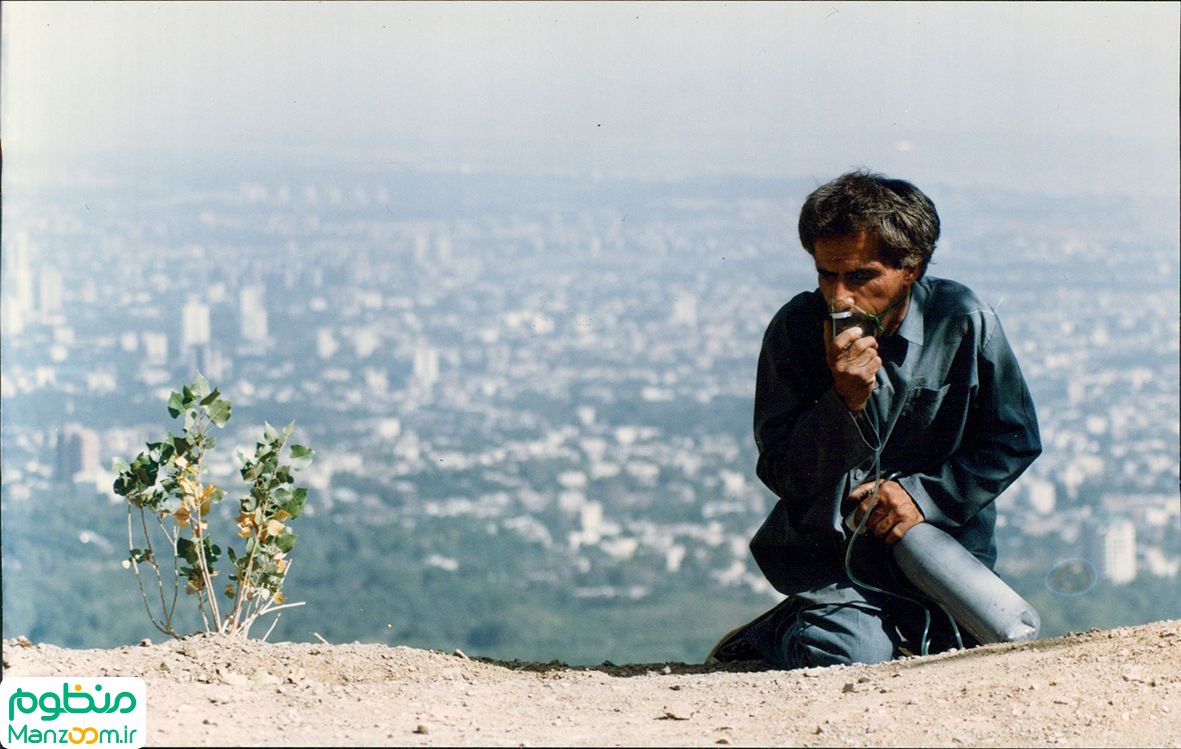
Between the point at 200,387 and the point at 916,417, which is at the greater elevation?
the point at 200,387

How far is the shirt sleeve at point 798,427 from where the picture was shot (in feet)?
11.9

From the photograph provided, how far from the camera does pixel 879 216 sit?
3709 millimetres

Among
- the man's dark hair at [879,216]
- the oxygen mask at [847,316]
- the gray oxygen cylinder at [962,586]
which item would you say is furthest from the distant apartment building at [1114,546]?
the oxygen mask at [847,316]

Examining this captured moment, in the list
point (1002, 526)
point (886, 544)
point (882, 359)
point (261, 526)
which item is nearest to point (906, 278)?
point (882, 359)

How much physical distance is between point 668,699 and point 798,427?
2.76 ft

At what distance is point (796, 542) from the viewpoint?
3865 millimetres

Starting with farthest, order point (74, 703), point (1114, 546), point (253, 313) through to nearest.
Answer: point (253, 313), point (1114, 546), point (74, 703)

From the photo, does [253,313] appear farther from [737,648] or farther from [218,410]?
[737,648]

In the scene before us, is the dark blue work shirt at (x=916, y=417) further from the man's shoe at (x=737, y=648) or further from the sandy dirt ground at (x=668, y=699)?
the sandy dirt ground at (x=668, y=699)

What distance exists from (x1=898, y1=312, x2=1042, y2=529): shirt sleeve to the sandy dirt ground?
399 millimetres

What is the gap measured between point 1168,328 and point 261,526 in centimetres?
1659

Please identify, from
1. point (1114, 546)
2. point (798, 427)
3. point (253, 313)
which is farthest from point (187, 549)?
point (253, 313)

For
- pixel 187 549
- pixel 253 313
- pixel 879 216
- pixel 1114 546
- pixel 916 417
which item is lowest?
pixel 187 549

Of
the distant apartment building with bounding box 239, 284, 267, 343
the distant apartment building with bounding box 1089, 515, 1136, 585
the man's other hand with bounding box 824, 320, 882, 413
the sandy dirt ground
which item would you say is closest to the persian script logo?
the sandy dirt ground
